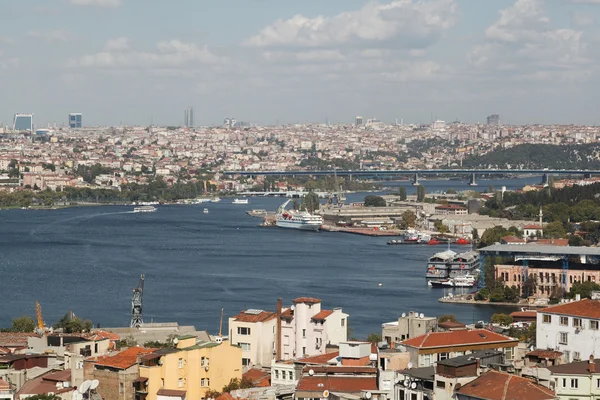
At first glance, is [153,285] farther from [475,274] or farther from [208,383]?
[208,383]

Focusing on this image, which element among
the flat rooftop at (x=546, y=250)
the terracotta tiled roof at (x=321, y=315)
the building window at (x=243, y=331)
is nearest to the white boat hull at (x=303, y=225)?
the flat rooftop at (x=546, y=250)

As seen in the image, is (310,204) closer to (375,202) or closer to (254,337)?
(375,202)

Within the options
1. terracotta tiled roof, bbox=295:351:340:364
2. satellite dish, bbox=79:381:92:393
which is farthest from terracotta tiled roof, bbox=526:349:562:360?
satellite dish, bbox=79:381:92:393

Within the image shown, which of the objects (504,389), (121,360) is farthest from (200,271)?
(504,389)

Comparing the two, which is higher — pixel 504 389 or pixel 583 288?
pixel 504 389

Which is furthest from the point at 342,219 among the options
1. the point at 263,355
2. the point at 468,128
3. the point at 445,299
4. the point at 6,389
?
the point at 468,128

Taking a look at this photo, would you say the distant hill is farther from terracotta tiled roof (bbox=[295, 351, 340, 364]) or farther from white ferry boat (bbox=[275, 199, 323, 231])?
terracotta tiled roof (bbox=[295, 351, 340, 364])
